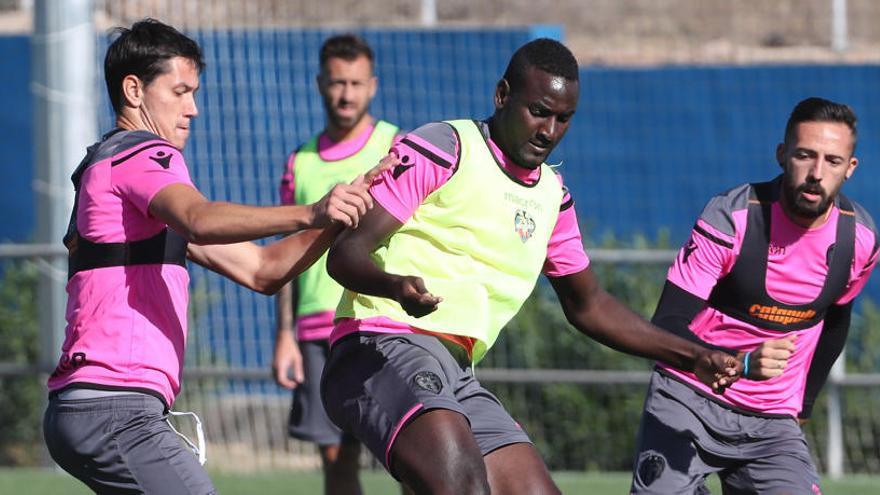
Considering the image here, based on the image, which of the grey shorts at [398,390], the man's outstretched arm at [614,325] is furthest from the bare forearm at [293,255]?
the man's outstretched arm at [614,325]

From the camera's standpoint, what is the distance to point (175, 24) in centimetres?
1110

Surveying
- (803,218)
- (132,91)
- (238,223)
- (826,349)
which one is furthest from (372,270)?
(826,349)

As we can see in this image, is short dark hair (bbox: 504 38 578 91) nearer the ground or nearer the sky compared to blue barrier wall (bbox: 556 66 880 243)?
nearer the sky

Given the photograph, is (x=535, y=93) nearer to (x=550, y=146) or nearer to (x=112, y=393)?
(x=550, y=146)

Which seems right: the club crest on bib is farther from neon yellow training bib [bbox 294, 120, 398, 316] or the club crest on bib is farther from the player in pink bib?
neon yellow training bib [bbox 294, 120, 398, 316]

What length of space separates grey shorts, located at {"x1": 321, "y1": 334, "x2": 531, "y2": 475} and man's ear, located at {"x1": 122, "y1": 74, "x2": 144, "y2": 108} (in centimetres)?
102

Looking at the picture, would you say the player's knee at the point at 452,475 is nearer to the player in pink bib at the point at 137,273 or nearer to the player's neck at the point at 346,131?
the player in pink bib at the point at 137,273

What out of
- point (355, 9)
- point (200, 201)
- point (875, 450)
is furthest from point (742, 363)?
point (355, 9)

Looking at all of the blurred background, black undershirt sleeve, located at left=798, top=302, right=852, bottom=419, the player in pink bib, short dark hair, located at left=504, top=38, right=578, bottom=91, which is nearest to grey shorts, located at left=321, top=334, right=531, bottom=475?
the player in pink bib

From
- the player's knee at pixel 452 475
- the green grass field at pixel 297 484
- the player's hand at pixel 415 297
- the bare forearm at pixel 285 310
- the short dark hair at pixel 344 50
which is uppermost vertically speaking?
the short dark hair at pixel 344 50

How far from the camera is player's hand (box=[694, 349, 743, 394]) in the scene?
5.33 meters

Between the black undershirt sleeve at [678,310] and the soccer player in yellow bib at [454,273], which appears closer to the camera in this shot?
the soccer player in yellow bib at [454,273]

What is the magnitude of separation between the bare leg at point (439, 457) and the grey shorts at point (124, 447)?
0.59 metres

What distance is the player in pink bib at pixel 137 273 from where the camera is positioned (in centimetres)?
453
